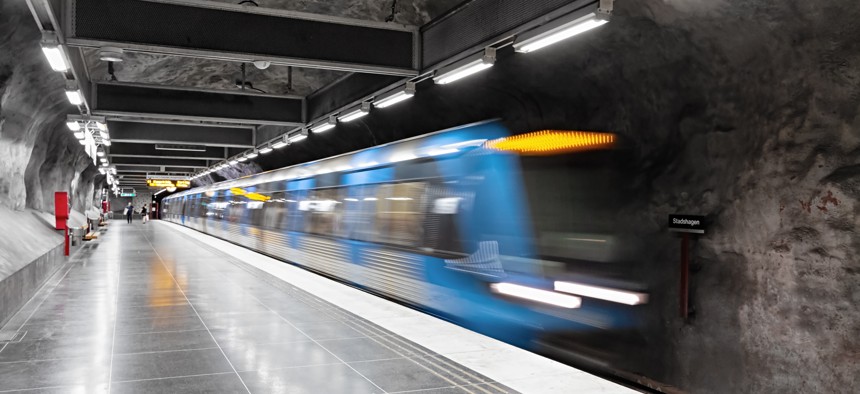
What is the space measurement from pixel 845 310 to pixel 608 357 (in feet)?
7.34

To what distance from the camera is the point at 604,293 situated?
229 inches

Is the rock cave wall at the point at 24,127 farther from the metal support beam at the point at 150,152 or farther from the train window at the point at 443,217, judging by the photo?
the metal support beam at the point at 150,152

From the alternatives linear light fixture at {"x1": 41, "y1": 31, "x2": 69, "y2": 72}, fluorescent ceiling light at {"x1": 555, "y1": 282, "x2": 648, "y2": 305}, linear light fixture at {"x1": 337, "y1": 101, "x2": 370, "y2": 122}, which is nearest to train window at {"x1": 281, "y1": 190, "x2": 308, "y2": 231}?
linear light fixture at {"x1": 337, "y1": 101, "x2": 370, "y2": 122}

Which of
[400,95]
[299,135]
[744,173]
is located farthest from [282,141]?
[744,173]

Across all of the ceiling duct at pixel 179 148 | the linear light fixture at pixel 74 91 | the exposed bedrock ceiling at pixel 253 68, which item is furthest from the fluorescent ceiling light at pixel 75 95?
the ceiling duct at pixel 179 148

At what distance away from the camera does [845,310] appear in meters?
4.18

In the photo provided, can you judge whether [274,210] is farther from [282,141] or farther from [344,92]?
[344,92]

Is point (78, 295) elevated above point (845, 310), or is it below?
below

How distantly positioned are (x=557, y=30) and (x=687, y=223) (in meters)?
2.06

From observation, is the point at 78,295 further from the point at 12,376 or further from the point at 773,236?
the point at 773,236

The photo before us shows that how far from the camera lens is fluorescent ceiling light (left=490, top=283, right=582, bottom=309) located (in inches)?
234

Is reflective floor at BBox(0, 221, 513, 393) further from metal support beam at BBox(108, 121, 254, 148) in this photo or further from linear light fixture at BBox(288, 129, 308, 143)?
metal support beam at BBox(108, 121, 254, 148)

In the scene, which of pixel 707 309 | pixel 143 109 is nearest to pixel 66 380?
pixel 707 309

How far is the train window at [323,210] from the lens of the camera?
38.4ft
